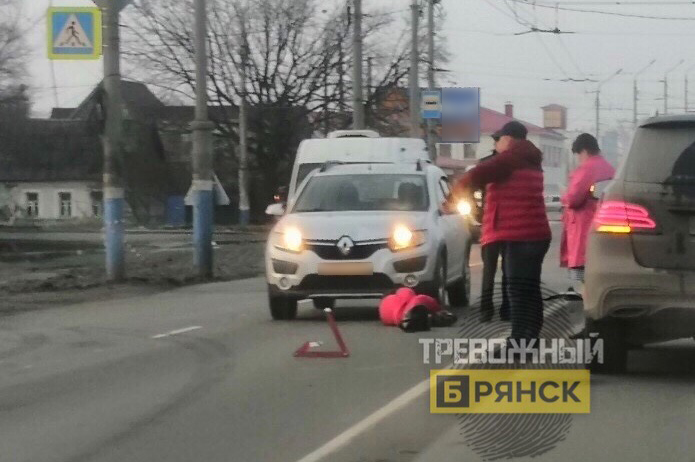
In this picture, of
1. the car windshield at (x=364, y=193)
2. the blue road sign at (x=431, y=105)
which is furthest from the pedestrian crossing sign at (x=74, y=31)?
the blue road sign at (x=431, y=105)

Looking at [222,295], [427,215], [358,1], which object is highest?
[358,1]

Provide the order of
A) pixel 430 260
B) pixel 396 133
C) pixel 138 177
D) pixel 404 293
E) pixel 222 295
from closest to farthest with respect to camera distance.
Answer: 1. pixel 404 293
2. pixel 430 260
3. pixel 222 295
4. pixel 396 133
5. pixel 138 177

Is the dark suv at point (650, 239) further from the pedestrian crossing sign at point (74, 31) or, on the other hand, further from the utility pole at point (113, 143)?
the pedestrian crossing sign at point (74, 31)

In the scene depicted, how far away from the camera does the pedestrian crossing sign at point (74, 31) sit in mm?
18969

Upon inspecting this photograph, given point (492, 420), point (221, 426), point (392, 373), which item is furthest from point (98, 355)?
point (492, 420)

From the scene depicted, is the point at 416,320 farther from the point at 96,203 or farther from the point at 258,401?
the point at 96,203

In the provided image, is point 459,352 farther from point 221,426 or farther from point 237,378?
point 221,426

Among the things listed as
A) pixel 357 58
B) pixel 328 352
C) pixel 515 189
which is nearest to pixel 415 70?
pixel 357 58

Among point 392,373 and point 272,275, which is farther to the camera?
point 272,275

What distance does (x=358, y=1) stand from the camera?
33188 millimetres

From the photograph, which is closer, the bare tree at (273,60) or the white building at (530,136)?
the bare tree at (273,60)

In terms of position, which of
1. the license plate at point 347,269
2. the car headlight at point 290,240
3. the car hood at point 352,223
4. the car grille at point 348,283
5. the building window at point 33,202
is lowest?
the building window at point 33,202

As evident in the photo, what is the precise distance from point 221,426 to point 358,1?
1052 inches

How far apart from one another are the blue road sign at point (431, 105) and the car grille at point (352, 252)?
30.6m
